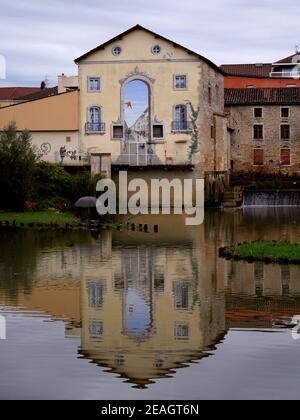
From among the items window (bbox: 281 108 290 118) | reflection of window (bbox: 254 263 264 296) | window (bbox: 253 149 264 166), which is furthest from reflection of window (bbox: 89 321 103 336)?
window (bbox: 281 108 290 118)

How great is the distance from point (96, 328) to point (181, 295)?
11.9 ft

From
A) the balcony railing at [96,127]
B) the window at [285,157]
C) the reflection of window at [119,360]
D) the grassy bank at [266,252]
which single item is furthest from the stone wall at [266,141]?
the reflection of window at [119,360]

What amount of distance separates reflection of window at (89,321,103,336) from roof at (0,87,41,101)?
79953 mm

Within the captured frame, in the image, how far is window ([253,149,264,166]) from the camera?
202 ft

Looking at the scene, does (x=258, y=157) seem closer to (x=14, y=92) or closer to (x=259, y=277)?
(x=14, y=92)

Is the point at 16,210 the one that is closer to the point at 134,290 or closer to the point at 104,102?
the point at 104,102

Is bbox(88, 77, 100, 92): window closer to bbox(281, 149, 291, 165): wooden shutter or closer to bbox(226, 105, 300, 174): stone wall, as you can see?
bbox(226, 105, 300, 174): stone wall

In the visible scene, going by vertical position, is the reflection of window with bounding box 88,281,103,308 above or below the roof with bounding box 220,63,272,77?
below

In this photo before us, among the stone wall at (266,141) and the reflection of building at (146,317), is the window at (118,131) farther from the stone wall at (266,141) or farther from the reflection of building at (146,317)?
the reflection of building at (146,317)

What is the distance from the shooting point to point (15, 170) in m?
38.5

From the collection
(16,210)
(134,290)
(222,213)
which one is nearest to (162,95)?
(222,213)

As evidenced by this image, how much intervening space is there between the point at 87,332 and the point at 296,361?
3562mm

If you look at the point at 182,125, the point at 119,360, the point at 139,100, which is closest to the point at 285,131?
the point at 182,125
